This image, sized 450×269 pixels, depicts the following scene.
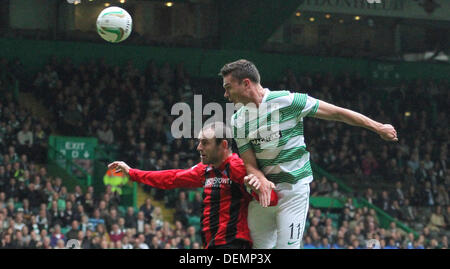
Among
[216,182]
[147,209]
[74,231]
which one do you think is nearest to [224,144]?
[216,182]

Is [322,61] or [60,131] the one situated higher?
[322,61]

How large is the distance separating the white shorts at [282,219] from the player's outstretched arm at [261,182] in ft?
1.03

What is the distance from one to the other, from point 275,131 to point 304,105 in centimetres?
32

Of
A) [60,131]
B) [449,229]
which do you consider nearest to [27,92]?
[60,131]

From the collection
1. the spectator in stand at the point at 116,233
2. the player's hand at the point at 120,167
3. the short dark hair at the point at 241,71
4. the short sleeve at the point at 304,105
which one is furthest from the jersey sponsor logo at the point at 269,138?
the spectator in stand at the point at 116,233

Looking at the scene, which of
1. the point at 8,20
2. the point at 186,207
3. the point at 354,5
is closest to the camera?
the point at 186,207

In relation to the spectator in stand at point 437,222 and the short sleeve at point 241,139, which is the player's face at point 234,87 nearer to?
the short sleeve at point 241,139

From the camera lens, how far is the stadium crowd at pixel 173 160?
17094 millimetres

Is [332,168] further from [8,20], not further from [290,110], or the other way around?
[290,110]

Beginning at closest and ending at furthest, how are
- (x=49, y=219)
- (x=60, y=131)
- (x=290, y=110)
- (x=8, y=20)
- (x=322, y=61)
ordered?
1. (x=290, y=110)
2. (x=49, y=219)
3. (x=60, y=131)
4. (x=8, y=20)
5. (x=322, y=61)

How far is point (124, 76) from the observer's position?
23.4 meters

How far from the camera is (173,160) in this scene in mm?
20719

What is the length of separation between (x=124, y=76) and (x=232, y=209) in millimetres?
17246

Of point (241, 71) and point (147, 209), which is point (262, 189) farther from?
point (147, 209)
